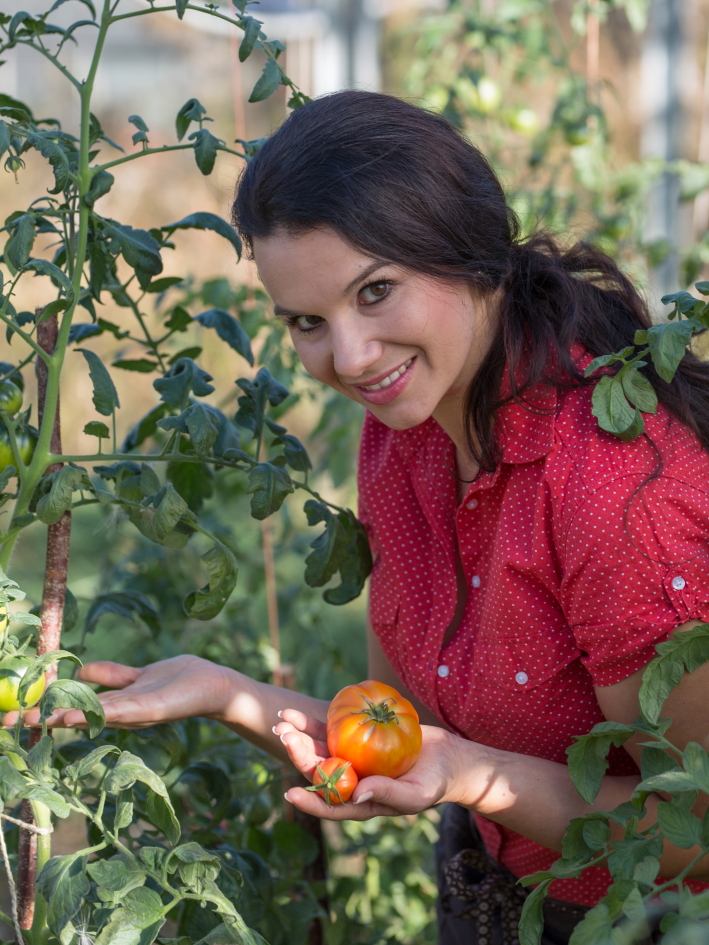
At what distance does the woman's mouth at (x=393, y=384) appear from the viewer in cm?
111

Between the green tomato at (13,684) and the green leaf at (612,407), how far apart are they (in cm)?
62

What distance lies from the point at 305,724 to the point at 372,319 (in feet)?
1.64

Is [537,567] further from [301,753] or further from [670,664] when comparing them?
[301,753]

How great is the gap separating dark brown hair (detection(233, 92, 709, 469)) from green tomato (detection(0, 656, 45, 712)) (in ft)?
1.73

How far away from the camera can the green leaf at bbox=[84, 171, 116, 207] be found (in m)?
1.02

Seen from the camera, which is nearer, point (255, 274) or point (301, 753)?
point (301, 753)

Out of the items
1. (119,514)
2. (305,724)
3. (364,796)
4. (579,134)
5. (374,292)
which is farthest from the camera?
(579,134)

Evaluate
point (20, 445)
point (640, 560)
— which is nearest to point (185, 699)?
point (20, 445)

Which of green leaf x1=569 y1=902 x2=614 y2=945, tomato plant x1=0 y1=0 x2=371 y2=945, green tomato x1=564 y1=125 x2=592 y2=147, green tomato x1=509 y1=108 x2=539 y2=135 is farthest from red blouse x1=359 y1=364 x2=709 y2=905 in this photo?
green tomato x1=509 y1=108 x2=539 y2=135

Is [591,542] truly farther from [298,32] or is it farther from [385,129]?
[298,32]

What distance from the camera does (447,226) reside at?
1.09 metres

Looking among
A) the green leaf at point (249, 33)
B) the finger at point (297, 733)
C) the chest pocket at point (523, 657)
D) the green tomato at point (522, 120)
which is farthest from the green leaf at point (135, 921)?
the green tomato at point (522, 120)

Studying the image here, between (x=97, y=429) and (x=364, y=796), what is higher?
(x=97, y=429)

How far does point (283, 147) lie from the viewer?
1.10 metres
